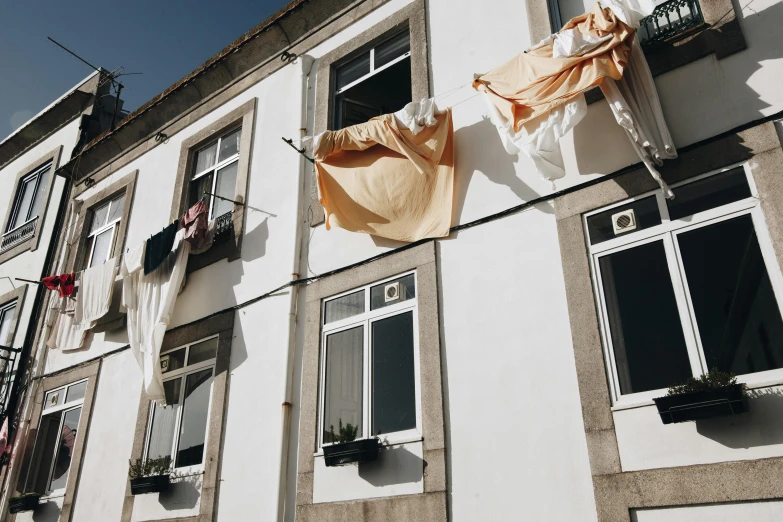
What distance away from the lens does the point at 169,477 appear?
7.83 m

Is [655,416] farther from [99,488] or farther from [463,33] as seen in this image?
[99,488]

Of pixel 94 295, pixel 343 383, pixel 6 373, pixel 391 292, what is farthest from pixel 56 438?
pixel 391 292

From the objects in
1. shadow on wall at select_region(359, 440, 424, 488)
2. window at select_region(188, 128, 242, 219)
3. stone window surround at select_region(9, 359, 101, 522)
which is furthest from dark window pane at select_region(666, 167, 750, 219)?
stone window surround at select_region(9, 359, 101, 522)

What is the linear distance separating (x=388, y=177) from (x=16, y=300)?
8.26m

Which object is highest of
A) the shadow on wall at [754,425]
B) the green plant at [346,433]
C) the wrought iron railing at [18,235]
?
the wrought iron railing at [18,235]

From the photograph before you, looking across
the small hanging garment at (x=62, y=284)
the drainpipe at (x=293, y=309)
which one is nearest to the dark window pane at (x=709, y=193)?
the drainpipe at (x=293, y=309)

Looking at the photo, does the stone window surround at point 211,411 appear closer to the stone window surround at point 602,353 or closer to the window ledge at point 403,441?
the window ledge at point 403,441

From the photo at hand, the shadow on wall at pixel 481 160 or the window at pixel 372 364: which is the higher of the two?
the shadow on wall at pixel 481 160

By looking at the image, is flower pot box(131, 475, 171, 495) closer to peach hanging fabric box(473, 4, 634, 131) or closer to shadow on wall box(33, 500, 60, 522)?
shadow on wall box(33, 500, 60, 522)

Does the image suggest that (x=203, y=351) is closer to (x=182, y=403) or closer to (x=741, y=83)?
(x=182, y=403)

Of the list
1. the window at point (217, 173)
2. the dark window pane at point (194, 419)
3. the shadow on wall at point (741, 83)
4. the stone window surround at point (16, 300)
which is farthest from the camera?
the stone window surround at point (16, 300)

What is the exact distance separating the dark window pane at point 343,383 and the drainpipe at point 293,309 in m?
0.42

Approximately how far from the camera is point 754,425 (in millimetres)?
4438

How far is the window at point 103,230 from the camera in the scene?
11.2 m
